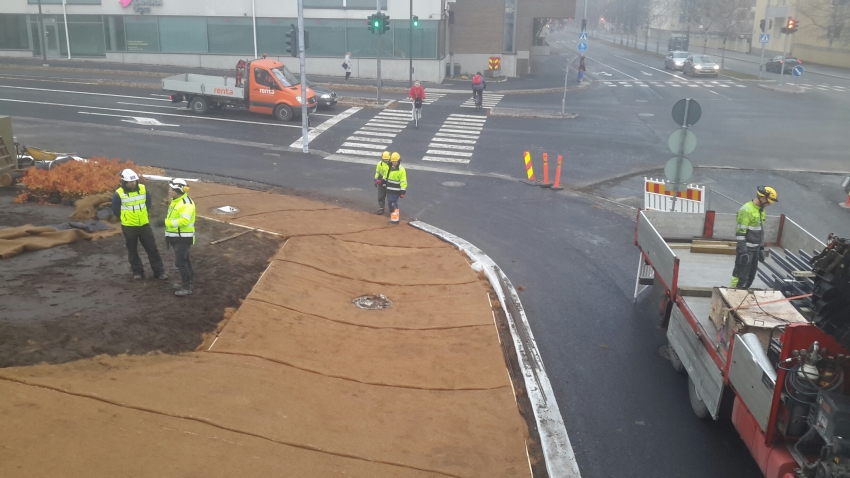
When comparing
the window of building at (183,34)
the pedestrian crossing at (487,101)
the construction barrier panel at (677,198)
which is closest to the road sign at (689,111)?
the construction barrier panel at (677,198)

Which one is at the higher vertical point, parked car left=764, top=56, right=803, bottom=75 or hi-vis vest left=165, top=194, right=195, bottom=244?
parked car left=764, top=56, right=803, bottom=75

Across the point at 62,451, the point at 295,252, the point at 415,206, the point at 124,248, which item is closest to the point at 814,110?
the point at 415,206

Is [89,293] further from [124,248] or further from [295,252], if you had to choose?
[295,252]

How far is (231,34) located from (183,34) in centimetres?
331

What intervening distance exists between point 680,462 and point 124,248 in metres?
9.36

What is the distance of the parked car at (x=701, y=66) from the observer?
51.9 m

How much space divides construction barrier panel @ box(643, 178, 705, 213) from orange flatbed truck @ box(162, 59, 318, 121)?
16.4 metres

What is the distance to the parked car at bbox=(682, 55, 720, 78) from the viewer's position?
170 ft

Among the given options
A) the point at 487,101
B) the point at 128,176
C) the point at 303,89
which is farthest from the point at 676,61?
the point at 128,176

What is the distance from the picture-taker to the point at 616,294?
12586mm

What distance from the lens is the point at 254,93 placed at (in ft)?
94.3

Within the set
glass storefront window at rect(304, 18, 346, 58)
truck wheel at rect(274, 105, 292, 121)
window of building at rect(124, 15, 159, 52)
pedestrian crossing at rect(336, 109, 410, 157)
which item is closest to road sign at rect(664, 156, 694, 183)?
pedestrian crossing at rect(336, 109, 410, 157)

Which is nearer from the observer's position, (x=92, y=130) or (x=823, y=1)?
(x=92, y=130)

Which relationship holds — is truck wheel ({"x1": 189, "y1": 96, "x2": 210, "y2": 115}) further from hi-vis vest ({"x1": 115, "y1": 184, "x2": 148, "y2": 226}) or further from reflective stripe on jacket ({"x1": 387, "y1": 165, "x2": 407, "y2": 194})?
hi-vis vest ({"x1": 115, "y1": 184, "x2": 148, "y2": 226})
